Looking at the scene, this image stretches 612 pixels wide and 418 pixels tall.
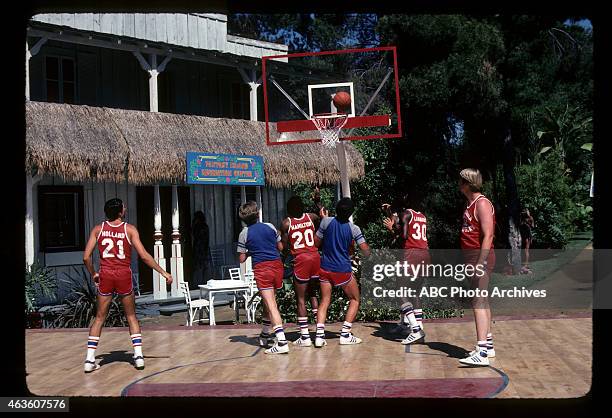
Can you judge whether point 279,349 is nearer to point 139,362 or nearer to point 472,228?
point 139,362

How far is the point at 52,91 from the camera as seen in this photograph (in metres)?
17.5

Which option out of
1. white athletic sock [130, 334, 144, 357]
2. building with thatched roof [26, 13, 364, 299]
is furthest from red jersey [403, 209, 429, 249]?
building with thatched roof [26, 13, 364, 299]

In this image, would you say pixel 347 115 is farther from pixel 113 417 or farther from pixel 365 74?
pixel 365 74

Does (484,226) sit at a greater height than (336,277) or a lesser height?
greater

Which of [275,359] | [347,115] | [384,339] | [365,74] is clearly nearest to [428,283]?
[347,115]

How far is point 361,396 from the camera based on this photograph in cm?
729

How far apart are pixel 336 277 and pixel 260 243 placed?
3.30 feet

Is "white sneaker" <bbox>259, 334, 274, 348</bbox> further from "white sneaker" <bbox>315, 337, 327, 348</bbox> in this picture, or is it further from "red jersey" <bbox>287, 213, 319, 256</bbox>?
"red jersey" <bbox>287, 213, 319, 256</bbox>

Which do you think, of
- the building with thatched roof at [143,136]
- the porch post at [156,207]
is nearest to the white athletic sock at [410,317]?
the building with thatched roof at [143,136]

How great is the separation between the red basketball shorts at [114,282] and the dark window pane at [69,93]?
32.1 ft

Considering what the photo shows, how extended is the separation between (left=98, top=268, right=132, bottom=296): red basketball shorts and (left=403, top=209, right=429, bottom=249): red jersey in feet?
11.2

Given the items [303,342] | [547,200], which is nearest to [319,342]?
[303,342]

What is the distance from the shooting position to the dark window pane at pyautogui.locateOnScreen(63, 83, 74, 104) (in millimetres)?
17734

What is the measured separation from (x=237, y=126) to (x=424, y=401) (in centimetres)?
1325
